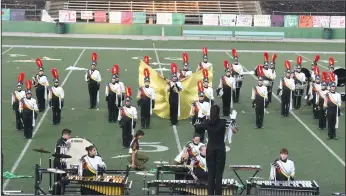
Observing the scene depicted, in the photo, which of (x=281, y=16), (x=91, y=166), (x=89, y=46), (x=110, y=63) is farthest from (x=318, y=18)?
(x=91, y=166)

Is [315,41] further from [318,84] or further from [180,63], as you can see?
[318,84]

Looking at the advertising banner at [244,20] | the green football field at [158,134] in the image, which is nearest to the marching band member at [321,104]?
the green football field at [158,134]

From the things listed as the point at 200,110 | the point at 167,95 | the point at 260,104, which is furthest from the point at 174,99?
the point at 260,104

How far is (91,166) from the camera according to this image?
31.8 feet

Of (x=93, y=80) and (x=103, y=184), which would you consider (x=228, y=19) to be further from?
(x=103, y=184)

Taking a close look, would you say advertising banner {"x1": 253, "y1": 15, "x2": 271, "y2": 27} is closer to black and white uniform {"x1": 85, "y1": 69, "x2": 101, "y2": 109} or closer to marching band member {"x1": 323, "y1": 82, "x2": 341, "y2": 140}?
black and white uniform {"x1": 85, "y1": 69, "x2": 101, "y2": 109}

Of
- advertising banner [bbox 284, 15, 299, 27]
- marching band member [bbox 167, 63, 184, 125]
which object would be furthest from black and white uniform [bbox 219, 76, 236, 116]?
advertising banner [bbox 284, 15, 299, 27]

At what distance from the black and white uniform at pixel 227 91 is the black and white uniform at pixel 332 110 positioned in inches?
126

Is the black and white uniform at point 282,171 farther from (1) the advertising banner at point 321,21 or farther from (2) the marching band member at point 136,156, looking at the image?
(1) the advertising banner at point 321,21

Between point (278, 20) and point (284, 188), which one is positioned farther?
point (278, 20)

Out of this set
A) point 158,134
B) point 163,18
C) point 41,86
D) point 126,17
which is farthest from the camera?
point 163,18

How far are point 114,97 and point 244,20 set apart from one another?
2648 cm

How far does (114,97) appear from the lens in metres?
16.2

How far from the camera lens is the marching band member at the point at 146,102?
15.8 m
